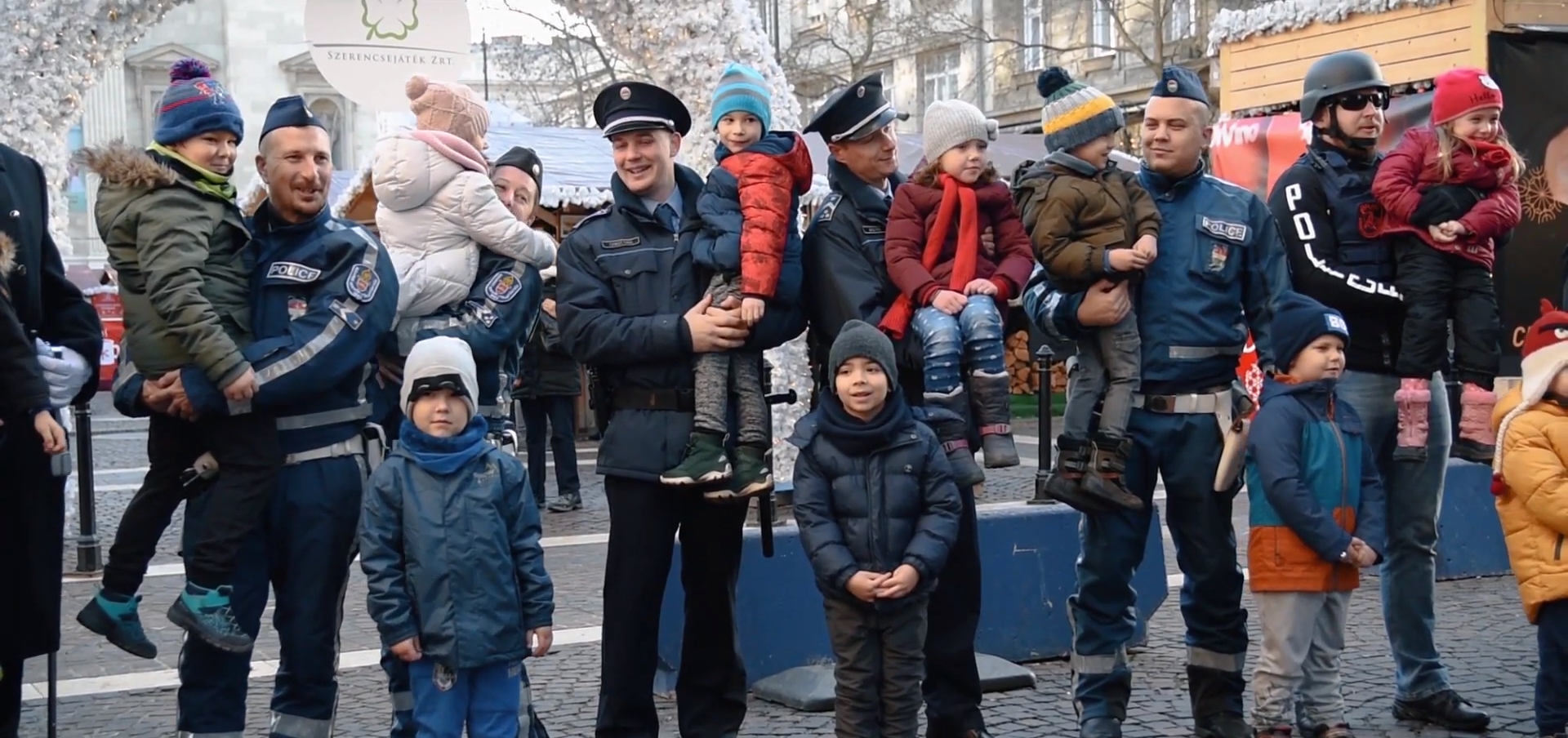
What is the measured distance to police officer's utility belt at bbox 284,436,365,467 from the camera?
15.7 ft

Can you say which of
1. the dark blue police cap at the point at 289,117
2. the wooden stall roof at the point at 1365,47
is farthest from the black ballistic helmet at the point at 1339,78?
the wooden stall roof at the point at 1365,47

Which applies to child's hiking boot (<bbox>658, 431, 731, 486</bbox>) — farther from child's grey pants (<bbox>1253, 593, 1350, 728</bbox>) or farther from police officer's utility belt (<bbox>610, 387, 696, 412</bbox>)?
child's grey pants (<bbox>1253, 593, 1350, 728</bbox>)

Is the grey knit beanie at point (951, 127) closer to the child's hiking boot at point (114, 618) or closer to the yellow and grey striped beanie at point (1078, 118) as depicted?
the yellow and grey striped beanie at point (1078, 118)

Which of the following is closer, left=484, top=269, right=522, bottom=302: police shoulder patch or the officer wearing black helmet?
left=484, top=269, right=522, bottom=302: police shoulder patch

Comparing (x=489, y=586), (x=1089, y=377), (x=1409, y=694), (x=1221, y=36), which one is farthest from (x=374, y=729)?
(x=1221, y=36)

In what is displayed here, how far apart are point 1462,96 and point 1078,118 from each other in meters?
1.58

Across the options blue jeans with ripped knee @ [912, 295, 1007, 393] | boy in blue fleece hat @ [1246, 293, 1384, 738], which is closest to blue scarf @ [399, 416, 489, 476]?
blue jeans with ripped knee @ [912, 295, 1007, 393]

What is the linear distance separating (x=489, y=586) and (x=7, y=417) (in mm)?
1479

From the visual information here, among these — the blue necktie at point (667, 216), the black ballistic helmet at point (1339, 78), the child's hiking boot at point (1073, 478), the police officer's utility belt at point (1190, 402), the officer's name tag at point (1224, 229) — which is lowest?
the child's hiking boot at point (1073, 478)

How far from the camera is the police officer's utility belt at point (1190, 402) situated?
5.21 meters

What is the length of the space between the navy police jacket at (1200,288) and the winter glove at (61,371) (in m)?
3.02

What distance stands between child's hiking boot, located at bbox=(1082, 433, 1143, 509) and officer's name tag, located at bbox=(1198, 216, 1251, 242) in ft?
2.37

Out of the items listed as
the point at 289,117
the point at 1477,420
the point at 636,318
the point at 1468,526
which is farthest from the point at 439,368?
the point at 1468,526

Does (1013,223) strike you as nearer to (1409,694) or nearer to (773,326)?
(773,326)
